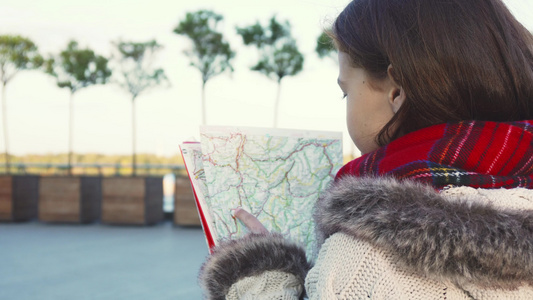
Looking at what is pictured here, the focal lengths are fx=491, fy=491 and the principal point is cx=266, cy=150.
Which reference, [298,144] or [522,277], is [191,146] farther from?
[522,277]

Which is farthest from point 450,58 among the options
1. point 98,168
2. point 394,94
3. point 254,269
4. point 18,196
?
point 98,168

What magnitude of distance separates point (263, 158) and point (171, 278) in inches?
140

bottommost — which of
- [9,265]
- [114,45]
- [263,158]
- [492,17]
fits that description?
[9,265]

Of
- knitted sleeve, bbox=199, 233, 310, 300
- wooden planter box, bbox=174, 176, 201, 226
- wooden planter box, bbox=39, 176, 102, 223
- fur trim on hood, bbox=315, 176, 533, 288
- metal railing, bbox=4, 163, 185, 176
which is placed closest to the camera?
fur trim on hood, bbox=315, 176, 533, 288

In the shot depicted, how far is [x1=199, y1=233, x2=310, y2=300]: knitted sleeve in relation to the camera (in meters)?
1.01

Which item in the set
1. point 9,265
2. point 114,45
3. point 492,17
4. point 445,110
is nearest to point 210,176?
point 445,110

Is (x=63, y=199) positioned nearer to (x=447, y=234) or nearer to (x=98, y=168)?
(x=98, y=168)

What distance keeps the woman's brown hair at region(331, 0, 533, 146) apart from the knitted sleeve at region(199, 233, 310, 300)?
1.19ft

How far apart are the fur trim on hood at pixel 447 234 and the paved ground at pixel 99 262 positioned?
3.58 meters

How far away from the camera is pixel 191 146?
4.23 ft

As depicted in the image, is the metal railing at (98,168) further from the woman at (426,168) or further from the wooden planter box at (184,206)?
the woman at (426,168)

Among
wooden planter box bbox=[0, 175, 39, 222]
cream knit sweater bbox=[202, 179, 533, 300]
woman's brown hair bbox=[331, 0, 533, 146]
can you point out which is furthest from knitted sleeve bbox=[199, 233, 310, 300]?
wooden planter box bbox=[0, 175, 39, 222]

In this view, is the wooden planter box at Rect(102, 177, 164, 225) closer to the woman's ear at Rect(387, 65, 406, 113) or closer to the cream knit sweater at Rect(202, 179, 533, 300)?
the woman's ear at Rect(387, 65, 406, 113)

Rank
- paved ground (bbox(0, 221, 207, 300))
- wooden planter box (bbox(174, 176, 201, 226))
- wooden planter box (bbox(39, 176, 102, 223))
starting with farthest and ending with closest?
1. wooden planter box (bbox(39, 176, 102, 223))
2. wooden planter box (bbox(174, 176, 201, 226))
3. paved ground (bbox(0, 221, 207, 300))
